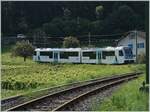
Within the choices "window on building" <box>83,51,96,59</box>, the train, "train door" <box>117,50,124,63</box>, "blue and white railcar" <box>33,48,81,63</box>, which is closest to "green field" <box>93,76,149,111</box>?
"train door" <box>117,50,124,63</box>

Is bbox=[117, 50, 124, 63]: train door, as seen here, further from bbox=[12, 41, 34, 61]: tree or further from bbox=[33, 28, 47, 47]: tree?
bbox=[33, 28, 47, 47]: tree

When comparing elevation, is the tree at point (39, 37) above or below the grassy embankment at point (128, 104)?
above

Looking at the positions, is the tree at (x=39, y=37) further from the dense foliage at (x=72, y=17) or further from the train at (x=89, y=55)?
the train at (x=89, y=55)

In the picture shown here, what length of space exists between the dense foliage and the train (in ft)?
131

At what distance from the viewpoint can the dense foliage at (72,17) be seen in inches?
4186

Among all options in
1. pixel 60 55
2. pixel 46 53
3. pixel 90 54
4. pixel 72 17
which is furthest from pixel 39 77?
pixel 72 17

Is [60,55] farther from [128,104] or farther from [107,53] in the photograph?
[128,104]

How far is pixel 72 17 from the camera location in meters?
117

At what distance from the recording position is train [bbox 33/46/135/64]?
56438 millimetres

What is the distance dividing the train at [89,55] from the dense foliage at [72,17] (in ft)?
131

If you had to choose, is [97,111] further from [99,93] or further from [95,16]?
[95,16]

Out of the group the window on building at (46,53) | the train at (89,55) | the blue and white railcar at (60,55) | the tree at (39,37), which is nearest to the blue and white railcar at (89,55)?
the train at (89,55)

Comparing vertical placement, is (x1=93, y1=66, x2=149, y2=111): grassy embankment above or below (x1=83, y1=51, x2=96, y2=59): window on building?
below

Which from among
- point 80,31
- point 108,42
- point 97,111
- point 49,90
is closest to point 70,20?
point 80,31
